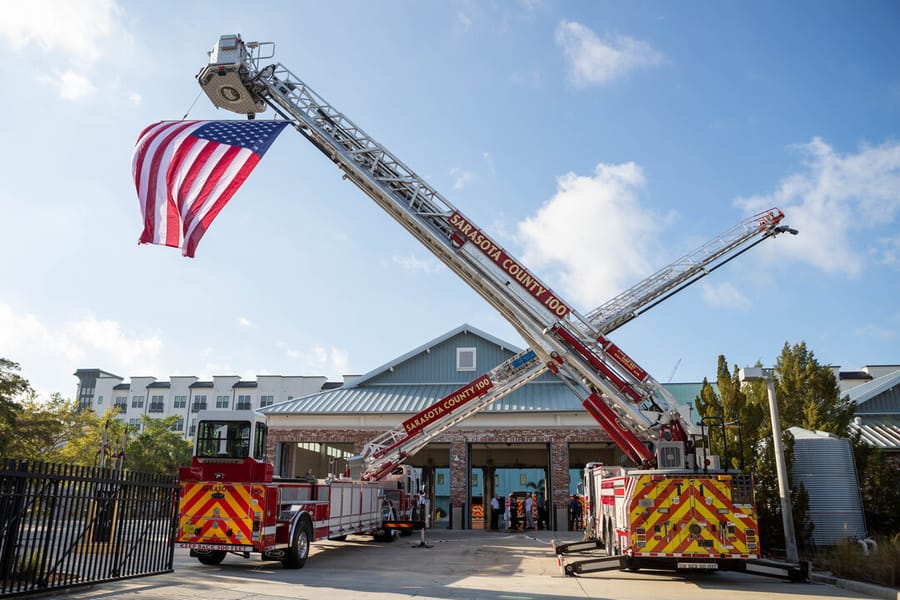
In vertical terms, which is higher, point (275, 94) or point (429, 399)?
point (275, 94)

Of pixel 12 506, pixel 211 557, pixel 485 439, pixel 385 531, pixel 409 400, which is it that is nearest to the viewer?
pixel 12 506

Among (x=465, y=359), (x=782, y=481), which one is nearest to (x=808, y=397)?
(x=782, y=481)

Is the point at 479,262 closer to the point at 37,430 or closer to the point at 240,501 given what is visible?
the point at 240,501

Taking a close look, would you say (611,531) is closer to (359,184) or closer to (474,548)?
(474,548)

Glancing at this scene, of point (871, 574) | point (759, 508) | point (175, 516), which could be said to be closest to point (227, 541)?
point (175, 516)

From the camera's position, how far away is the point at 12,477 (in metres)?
8.40

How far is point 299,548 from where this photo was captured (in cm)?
1406

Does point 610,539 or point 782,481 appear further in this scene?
point 782,481

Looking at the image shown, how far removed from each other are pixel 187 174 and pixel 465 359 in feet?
68.1

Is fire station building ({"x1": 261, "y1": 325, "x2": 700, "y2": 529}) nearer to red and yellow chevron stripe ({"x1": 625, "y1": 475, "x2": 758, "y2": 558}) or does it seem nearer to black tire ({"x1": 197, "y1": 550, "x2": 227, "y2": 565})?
black tire ({"x1": 197, "y1": 550, "x2": 227, "y2": 565})

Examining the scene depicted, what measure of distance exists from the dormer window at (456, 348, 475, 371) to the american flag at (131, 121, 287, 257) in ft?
65.2

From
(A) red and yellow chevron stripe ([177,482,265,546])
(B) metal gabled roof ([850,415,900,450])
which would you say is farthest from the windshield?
(B) metal gabled roof ([850,415,900,450])

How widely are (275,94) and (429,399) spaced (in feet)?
58.4

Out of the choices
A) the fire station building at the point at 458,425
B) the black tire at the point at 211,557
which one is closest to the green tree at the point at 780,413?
the fire station building at the point at 458,425
